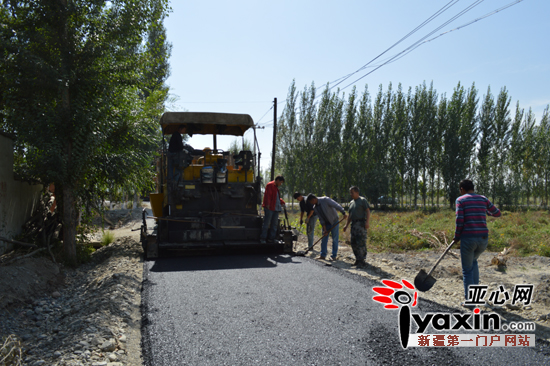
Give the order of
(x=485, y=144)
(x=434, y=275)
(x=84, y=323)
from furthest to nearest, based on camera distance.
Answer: (x=485, y=144)
(x=434, y=275)
(x=84, y=323)

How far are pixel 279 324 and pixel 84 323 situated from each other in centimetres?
199

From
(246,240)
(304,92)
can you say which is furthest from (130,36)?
(304,92)

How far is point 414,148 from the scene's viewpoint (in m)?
29.8

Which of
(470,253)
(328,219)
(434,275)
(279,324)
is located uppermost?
(328,219)

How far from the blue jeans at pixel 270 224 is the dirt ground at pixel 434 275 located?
105 cm

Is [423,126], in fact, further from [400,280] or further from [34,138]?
[34,138]

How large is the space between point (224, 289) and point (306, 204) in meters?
4.18

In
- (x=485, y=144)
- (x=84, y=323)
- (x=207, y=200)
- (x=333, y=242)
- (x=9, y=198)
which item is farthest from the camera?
(x=485, y=144)

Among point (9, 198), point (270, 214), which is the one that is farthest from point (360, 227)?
point (9, 198)

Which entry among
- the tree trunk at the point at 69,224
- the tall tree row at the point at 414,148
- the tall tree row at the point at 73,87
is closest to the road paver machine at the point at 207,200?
the tall tree row at the point at 73,87

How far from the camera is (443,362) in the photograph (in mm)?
3289

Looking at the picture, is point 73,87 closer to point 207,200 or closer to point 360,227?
point 207,200

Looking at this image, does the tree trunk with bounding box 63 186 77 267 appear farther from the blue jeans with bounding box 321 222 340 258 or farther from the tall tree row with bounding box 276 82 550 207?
the tall tree row with bounding box 276 82 550 207

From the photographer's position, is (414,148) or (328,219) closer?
(328,219)
